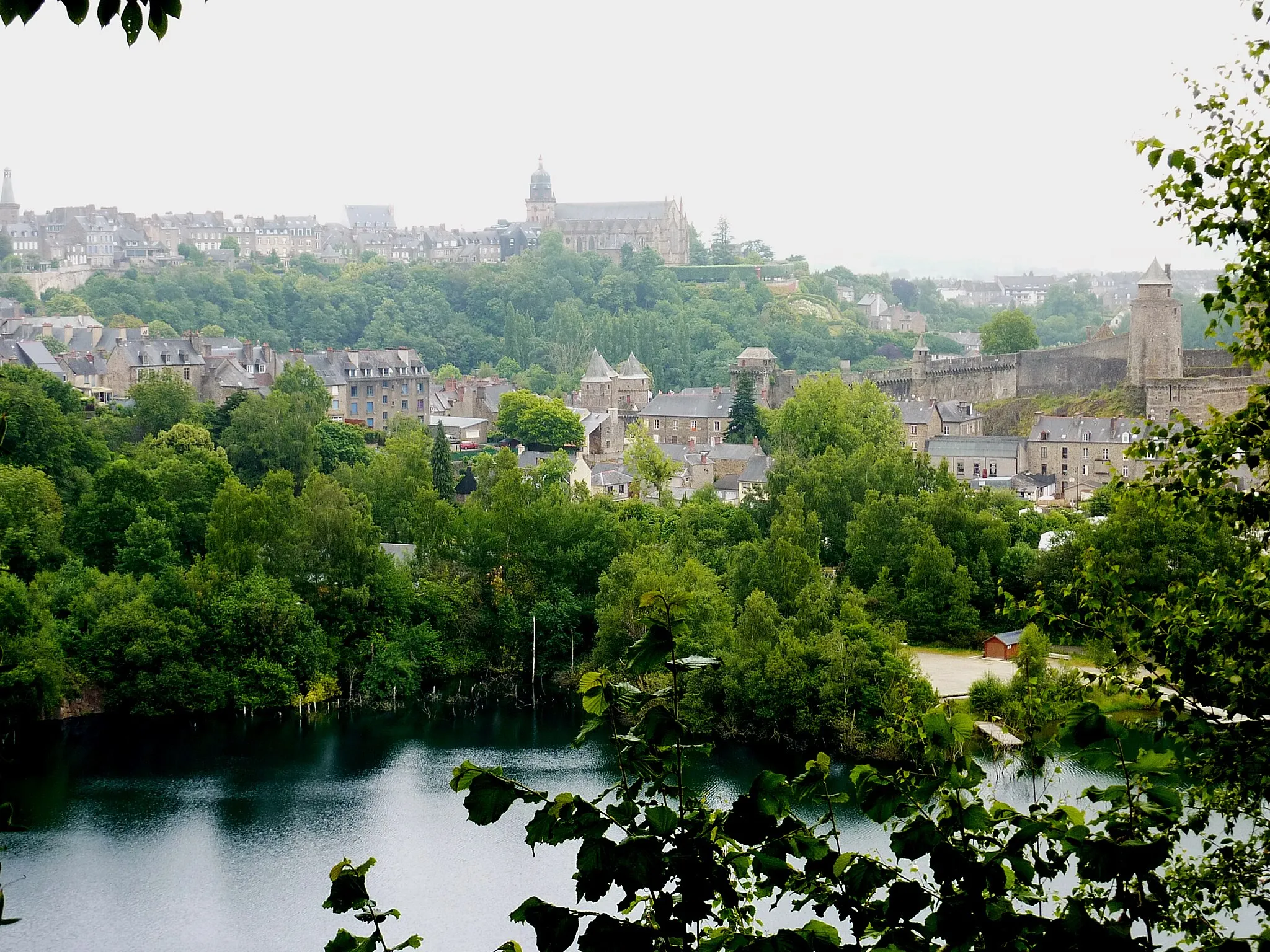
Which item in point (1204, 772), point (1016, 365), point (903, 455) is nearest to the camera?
point (1204, 772)

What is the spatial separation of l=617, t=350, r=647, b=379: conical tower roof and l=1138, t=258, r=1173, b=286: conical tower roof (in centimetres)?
1981

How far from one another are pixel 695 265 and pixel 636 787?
78.1 m

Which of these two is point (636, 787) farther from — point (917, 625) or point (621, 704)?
point (917, 625)

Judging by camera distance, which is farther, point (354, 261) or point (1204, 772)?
point (354, 261)

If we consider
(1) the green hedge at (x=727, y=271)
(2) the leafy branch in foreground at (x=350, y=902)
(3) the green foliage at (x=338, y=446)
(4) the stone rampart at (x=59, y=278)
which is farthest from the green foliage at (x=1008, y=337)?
(2) the leafy branch in foreground at (x=350, y=902)

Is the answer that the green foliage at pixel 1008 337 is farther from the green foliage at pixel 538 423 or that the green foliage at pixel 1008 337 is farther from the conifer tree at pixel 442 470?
the conifer tree at pixel 442 470

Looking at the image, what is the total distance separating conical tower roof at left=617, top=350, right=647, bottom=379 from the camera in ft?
180

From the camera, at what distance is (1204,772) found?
16.0 feet

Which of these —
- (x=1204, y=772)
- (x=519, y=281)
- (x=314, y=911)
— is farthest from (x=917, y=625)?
(x=519, y=281)

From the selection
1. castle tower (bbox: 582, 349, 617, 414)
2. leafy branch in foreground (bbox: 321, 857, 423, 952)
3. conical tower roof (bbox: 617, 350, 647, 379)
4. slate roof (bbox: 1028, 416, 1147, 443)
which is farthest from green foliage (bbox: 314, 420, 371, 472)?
leafy branch in foreground (bbox: 321, 857, 423, 952)

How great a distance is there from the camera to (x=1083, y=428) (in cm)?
3788

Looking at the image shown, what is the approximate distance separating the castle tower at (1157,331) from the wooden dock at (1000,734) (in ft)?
73.1

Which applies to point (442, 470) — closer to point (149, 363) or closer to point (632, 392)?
point (149, 363)

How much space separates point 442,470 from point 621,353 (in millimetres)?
30057
